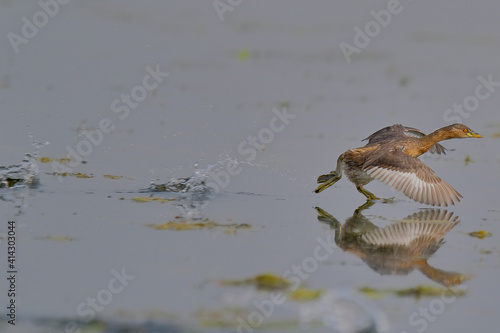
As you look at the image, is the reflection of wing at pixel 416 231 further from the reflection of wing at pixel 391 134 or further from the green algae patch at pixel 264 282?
the green algae patch at pixel 264 282

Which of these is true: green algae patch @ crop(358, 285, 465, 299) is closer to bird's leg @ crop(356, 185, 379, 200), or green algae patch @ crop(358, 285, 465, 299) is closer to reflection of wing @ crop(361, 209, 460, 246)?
reflection of wing @ crop(361, 209, 460, 246)

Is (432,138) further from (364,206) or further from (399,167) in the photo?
(364,206)

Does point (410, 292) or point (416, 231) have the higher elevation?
point (416, 231)

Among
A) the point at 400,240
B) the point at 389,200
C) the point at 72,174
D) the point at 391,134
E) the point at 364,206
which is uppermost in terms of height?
the point at 391,134

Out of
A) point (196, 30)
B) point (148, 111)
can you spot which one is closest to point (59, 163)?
point (148, 111)

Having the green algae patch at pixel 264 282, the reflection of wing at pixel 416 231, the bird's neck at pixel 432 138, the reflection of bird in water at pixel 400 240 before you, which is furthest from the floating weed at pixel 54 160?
the green algae patch at pixel 264 282

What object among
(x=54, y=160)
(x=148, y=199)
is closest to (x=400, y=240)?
(x=148, y=199)

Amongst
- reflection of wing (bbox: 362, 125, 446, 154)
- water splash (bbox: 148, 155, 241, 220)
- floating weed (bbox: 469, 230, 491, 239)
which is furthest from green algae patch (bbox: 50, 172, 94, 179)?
floating weed (bbox: 469, 230, 491, 239)
